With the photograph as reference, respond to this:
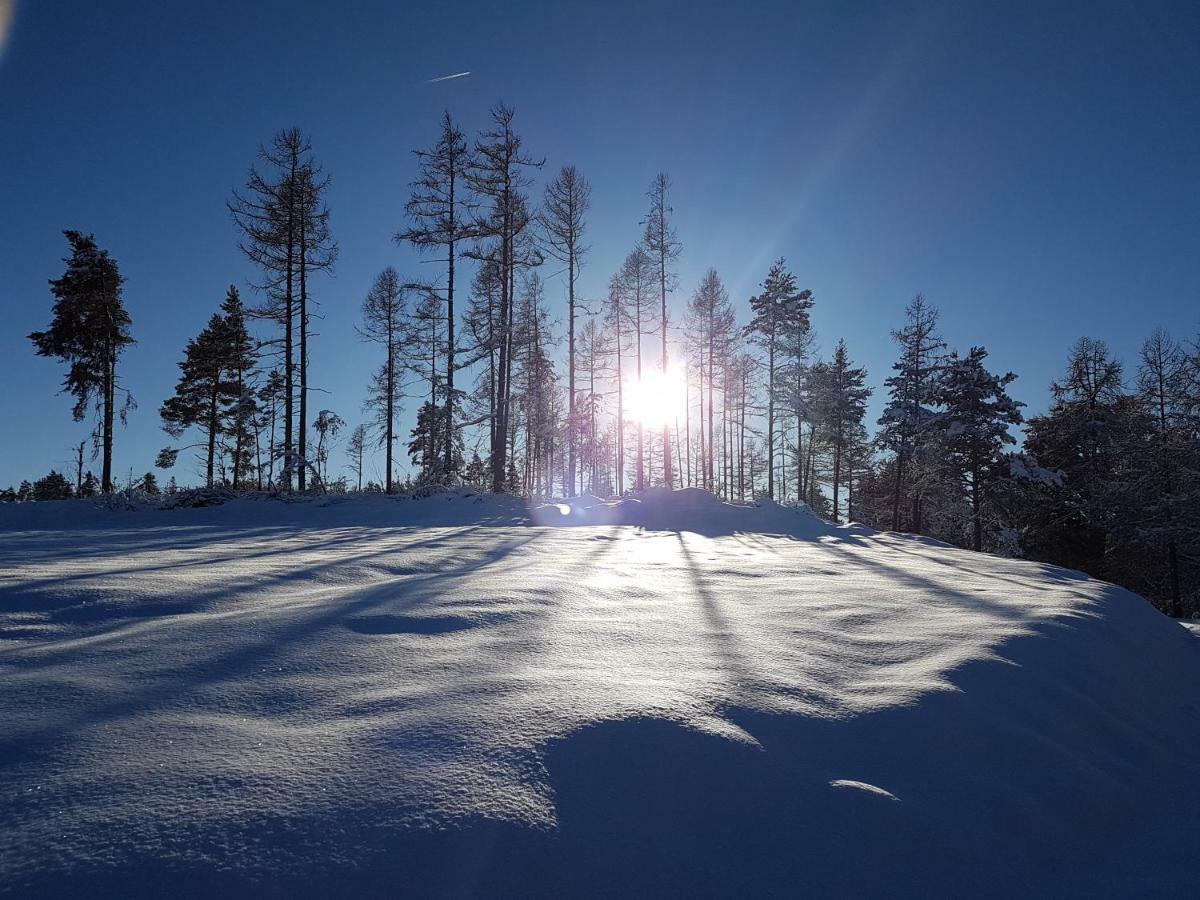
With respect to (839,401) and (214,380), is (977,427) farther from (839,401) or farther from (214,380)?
(214,380)

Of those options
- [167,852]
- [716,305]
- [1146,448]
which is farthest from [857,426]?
[167,852]

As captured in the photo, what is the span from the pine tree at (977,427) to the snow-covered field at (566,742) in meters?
20.0

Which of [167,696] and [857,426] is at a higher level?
[857,426]

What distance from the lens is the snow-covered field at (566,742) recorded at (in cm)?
104

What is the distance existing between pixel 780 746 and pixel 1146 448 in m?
22.7

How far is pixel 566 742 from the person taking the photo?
1389 mm

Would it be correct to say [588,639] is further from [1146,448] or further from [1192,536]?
[1146,448]

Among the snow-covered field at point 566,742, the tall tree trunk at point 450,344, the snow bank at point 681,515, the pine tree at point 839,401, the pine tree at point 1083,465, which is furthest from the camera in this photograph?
the pine tree at point 839,401

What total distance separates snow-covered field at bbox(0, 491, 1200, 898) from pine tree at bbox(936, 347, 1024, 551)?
1996 centimetres

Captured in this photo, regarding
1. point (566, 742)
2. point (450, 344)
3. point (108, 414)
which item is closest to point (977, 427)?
point (450, 344)

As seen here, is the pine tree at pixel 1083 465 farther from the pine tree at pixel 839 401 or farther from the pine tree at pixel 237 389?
the pine tree at pixel 237 389

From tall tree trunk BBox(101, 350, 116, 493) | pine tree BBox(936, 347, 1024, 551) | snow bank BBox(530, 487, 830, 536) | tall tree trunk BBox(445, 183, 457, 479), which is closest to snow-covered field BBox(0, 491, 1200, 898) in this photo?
snow bank BBox(530, 487, 830, 536)

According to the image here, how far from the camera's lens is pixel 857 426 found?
103 ft

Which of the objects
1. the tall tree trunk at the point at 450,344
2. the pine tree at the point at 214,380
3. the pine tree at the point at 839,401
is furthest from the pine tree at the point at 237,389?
the pine tree at the point at 839,401
